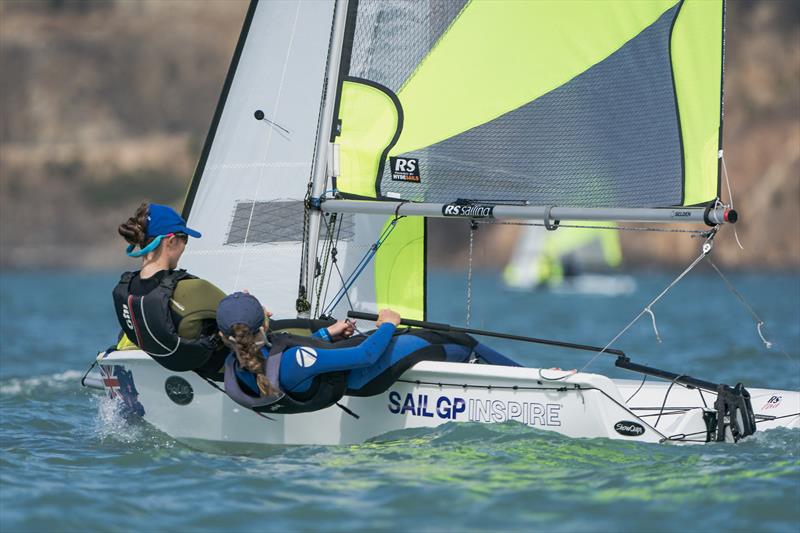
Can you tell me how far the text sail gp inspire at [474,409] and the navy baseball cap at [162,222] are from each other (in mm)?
1299

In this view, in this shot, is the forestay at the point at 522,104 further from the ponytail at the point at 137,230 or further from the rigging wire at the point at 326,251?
the ponytail at the point at 137,230

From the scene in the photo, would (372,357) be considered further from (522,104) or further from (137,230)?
(522,104)

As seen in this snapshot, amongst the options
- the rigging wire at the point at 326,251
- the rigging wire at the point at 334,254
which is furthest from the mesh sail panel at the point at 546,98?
the rigging wire at the point at 334,254

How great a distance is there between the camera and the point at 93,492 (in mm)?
4781

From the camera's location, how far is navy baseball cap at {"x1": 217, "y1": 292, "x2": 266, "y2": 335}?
507 centimetres

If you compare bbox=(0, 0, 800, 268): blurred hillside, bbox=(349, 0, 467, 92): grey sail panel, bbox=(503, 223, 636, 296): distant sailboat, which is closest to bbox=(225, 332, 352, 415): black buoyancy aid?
bbox=(349, 0, 467, 92): grey sail panel

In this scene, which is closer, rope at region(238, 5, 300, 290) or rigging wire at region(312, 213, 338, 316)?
rigging wire at region(312, 213, 338, 316)

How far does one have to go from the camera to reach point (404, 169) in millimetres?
6098

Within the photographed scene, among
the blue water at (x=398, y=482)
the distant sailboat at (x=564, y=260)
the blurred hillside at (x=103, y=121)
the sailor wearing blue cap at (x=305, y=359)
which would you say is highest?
the blurred hillside at (x=103, y=121)

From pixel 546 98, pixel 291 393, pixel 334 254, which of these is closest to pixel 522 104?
pixel 546 98

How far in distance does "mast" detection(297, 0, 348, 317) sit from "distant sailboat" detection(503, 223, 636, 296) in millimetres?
28226

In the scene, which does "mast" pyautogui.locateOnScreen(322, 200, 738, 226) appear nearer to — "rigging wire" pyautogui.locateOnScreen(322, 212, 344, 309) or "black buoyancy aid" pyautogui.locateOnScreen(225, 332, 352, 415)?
"rigging wire" pyautogui.locateOnScreen(322, 212, 344, 309)

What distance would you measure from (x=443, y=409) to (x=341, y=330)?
2.05ft

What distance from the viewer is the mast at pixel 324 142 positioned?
6.14m
